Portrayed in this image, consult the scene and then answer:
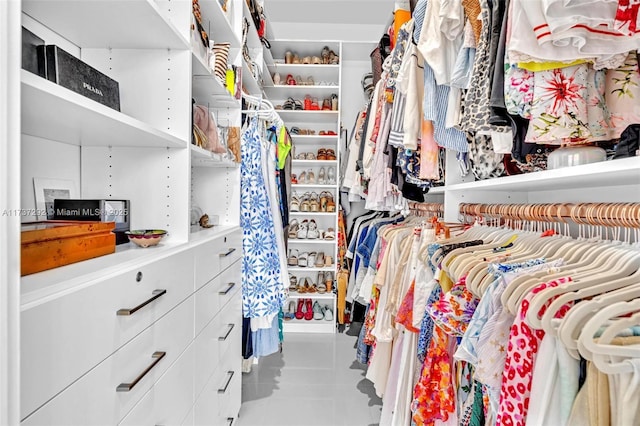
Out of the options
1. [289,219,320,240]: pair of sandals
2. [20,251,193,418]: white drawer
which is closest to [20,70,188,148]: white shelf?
[20,251,193,418]: white drawer

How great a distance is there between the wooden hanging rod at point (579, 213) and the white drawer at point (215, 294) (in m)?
1.02

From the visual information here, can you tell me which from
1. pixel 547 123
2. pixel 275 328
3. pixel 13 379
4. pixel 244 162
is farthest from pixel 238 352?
pixel 547 123

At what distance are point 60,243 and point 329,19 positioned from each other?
10.9ft

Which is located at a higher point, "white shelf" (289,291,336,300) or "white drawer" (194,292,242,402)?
"white drawer" (194,292,242,402)

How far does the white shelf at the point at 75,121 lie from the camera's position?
0.68 meters

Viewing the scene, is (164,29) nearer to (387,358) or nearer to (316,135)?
(387,358)

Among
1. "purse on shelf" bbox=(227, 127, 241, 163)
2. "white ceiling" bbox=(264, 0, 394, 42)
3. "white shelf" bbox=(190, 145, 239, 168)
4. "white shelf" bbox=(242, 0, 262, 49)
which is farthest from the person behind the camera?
"white ceiling" bbox=(264, 0, 394, 42)

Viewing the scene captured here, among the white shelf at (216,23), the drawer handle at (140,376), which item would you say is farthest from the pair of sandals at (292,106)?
the drawer handle at (140,376)

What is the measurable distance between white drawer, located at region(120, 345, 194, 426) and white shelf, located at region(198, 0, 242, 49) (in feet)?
4.33

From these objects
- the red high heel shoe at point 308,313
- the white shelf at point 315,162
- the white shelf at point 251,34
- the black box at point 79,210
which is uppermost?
the white shelf at point 251,34

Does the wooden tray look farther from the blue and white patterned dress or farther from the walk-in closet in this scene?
the blue and white patterned dress

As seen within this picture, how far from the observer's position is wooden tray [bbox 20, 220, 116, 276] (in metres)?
0.72

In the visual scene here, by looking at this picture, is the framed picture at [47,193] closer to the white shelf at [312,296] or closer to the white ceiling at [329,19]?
the white shelf at [312,296]

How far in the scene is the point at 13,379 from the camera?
51cm
